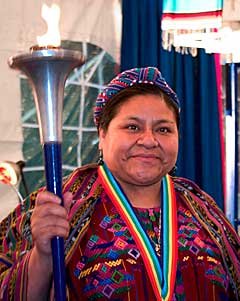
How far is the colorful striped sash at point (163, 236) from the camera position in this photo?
58.6 inches

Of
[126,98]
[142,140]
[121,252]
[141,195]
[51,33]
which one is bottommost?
[121,252]

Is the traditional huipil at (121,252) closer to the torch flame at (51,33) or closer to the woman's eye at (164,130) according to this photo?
the woman's eye at (164,130)

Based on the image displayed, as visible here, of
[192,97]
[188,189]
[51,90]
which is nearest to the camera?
[51,90]

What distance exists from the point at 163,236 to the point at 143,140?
0.87 ft

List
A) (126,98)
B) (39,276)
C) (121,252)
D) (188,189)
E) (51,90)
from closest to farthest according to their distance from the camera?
(51,90) → (39,276) → (121,252) → (126,98) → (188,189)

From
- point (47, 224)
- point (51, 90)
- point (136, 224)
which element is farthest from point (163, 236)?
point (51, 90)

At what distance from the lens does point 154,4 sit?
10.4 feet

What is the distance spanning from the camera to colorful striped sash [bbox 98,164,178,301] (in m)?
1.49

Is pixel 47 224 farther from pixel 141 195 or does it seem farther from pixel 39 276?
pixel 141 195

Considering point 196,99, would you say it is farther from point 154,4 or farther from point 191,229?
point 191,229

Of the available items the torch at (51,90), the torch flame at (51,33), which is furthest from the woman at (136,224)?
the torch flame at (51,33)

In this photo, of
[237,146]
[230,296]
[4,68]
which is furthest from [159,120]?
[237,146]

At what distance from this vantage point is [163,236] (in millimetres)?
1577

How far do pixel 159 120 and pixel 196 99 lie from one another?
192 cm
